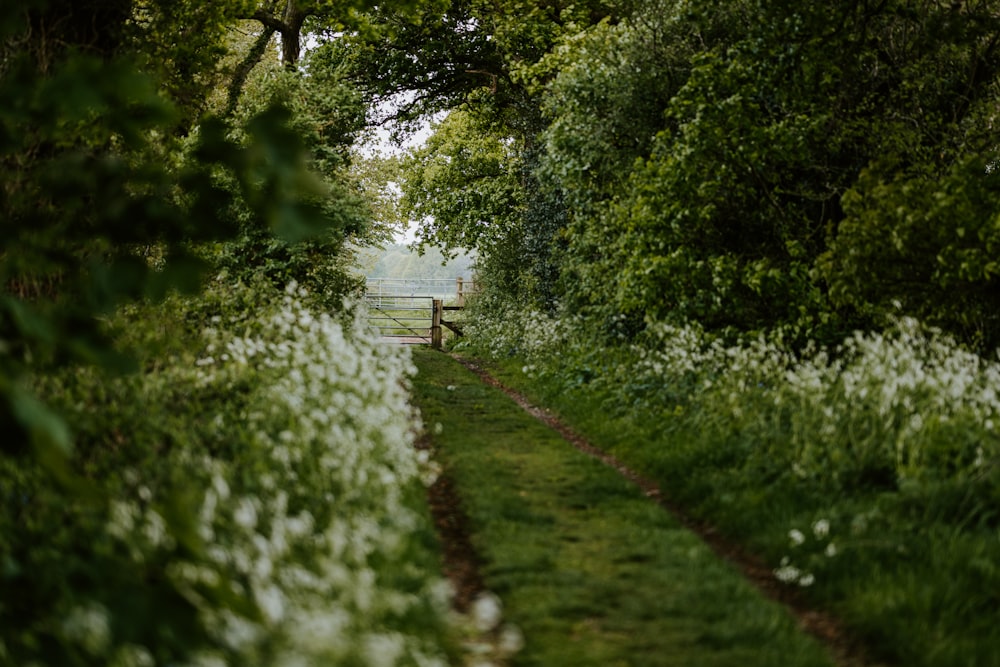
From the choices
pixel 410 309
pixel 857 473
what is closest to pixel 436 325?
pixel 410 309

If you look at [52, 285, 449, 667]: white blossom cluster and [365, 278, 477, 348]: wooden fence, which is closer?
[52, 285, 449, 667]: white blossom cluster

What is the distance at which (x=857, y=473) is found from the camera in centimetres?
826

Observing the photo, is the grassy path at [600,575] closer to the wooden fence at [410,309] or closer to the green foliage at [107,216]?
the green foliage at [107,216]

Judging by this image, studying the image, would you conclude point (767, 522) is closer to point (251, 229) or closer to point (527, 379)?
point (527, 379)

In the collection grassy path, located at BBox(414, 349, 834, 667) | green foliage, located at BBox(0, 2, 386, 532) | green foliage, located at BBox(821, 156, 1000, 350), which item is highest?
green foliage, located at BBox(821, 156, 1000, 350)

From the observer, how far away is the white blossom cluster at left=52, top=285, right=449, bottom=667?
3.69 meters

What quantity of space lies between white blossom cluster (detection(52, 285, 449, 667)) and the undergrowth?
2895mm

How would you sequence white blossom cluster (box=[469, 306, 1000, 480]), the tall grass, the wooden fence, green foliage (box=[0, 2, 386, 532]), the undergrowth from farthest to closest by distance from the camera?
the wooden fence < white blossom cluster (box=[469, 306, 1000, 480]) < the undergrowth < the tall grass < green foliage (box=[0, 2, 386, 532])

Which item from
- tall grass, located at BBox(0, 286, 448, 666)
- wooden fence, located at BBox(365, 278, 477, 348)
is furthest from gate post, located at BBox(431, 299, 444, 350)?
tall grass, located at BBox(0, 286, 448, 666)

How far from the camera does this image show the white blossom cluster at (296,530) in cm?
369

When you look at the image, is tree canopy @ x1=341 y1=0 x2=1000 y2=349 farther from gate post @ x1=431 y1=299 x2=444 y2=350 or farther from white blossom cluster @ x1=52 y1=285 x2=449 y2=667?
gate post @ x1=431 y1=299 x2=444 y2=350

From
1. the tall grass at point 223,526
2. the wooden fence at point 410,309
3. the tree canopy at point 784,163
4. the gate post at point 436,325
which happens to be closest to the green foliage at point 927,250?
the tree canopy at point 784,163

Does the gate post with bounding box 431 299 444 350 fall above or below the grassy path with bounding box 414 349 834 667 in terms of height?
above

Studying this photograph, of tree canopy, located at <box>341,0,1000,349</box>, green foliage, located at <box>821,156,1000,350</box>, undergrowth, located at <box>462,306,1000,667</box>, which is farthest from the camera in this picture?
tree canopy, located at <box>341,0,1000,349</box>
